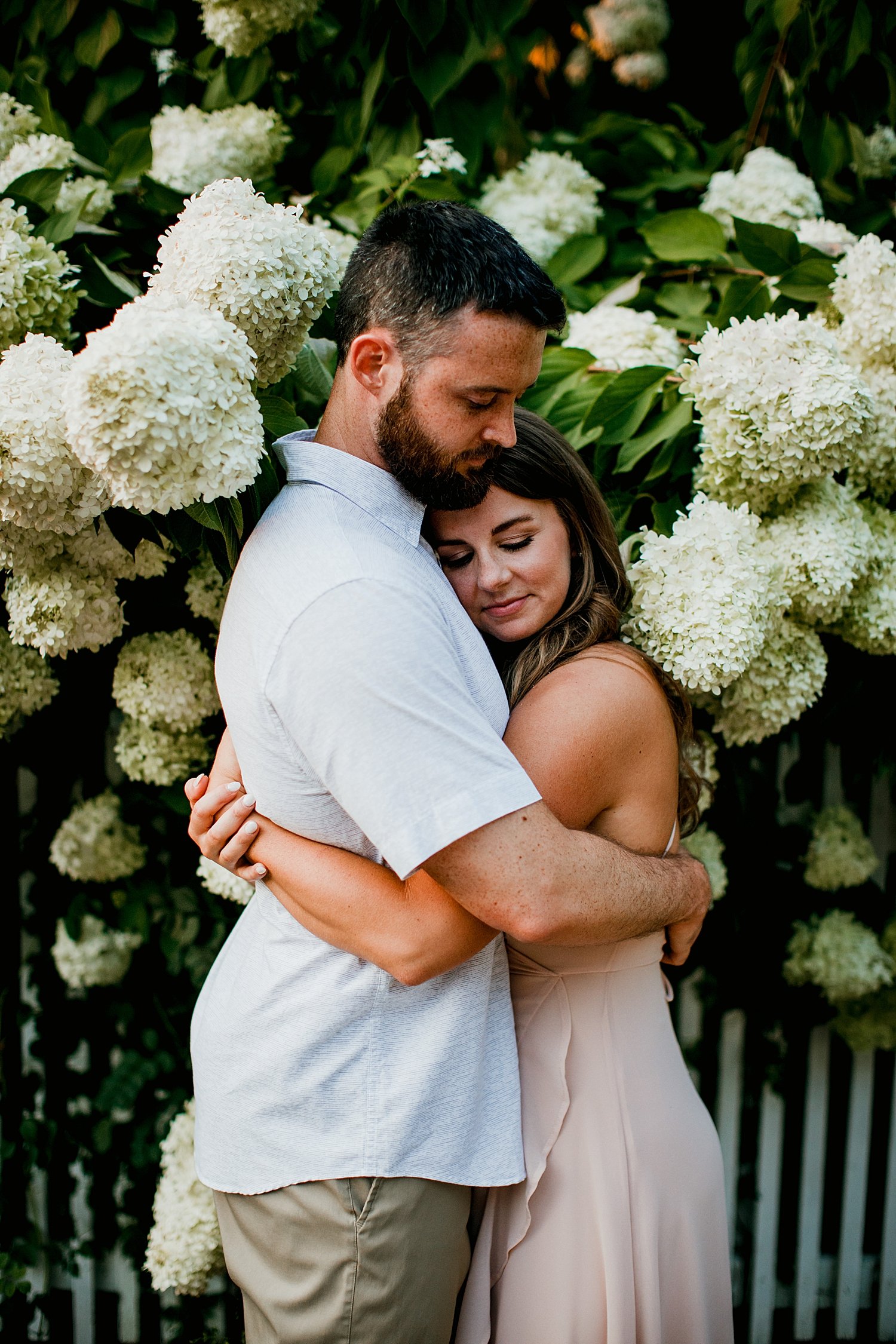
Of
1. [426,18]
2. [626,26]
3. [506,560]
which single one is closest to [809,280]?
[506,560]

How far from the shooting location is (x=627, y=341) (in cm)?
213

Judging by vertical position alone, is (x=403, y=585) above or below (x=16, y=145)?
below

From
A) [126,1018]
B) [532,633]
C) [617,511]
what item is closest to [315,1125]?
[532,633]

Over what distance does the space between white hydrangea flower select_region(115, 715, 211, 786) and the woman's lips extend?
815 millimetres

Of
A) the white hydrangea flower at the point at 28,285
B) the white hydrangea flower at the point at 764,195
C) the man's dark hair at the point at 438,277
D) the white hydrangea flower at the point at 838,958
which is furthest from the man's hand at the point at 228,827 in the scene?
the white hydrangea flower at the point at 838,958

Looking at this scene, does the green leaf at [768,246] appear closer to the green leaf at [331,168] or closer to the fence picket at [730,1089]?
the green leaf at [331,168]

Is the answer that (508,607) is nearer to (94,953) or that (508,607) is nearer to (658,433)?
(658,433)

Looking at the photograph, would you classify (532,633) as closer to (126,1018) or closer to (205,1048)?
(205,1048)

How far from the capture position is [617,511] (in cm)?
210

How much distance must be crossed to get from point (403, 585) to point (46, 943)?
7.70 ft

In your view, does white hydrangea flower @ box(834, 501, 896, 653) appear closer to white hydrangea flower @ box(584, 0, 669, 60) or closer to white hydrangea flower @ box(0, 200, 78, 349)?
white hydrangea flower @ box(0, 200, 78, 349)

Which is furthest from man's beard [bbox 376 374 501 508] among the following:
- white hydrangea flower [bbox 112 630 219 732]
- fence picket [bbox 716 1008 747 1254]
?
fence picket [bbox 716 1008 747 1254]

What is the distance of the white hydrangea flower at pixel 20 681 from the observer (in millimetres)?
2029

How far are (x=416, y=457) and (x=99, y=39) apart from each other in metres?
1.95
